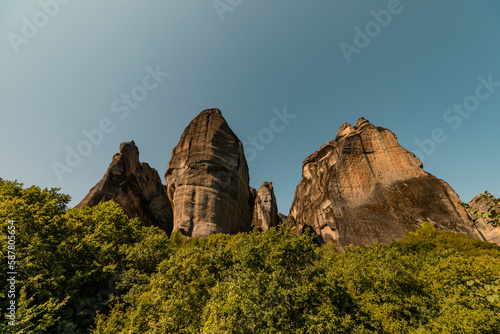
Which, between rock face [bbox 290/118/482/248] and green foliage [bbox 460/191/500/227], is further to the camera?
rock face [bbox 290/118/482/248]

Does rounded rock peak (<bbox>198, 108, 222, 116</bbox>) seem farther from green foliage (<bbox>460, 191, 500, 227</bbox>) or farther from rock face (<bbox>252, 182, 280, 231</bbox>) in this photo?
green foliage (<bbox>460, 191, 500, 227</bbox>)

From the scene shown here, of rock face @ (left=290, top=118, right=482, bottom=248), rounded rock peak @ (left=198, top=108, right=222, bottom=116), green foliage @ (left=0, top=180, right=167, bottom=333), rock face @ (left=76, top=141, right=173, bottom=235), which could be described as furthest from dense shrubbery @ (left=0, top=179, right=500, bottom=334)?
rounded rock peak @ (left=198, top=108, right=222, bottom=116)

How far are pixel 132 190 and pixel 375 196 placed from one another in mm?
47248

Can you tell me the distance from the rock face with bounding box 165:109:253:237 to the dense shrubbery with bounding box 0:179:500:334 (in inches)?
719

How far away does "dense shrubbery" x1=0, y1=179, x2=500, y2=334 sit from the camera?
920 cm

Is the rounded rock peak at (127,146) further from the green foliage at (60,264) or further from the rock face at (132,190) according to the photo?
the green foliage at (60,264)

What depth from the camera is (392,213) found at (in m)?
35.8

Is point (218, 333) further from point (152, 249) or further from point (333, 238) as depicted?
point (333, 238)

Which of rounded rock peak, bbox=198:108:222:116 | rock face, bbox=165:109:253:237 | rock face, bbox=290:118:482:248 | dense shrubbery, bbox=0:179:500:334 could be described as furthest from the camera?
rounded rock peak, bbox=198:108:222:116

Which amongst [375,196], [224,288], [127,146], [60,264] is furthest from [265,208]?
[224,288]

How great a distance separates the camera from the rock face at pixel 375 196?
34000mm

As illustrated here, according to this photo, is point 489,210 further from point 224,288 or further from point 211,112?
point 211,112

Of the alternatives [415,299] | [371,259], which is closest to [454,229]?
[371,259]

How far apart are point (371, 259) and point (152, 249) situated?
18.9m
